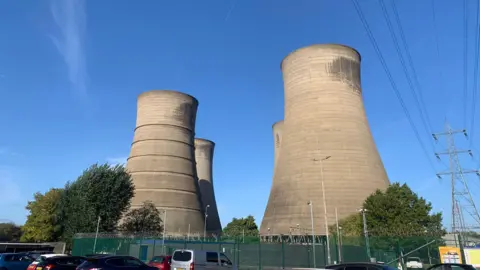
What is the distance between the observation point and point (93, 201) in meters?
31.4

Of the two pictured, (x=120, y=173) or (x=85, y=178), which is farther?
(x=120, y=173)

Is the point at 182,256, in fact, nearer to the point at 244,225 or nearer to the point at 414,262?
the point at 414,262

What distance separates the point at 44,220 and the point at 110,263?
31.2 metres

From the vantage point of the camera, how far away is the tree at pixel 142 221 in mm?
42219

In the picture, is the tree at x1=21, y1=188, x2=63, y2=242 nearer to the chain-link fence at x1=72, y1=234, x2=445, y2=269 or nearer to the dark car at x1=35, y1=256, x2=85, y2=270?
the chain-link fence at x1=72, y1=234, x2=445, y2=269

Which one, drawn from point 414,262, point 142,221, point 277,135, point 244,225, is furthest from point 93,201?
point 244,225

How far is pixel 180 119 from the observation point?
4838 centimetres

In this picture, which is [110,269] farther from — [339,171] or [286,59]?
[286,59]

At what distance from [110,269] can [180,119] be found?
39.0 meters

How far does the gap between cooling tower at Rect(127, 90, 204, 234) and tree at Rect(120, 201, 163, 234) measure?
1921mm

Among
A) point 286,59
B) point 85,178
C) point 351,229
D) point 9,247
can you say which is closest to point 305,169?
point 351,229

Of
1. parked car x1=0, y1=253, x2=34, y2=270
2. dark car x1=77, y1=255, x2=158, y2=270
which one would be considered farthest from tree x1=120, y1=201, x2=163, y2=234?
dark car x1=77, y1=255, x2=158, y2=270

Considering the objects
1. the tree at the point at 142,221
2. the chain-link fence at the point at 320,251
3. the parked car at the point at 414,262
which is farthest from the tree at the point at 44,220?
the parked car at the point at 414,262

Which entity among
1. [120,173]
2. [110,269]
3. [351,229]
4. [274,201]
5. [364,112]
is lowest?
[110,269]
